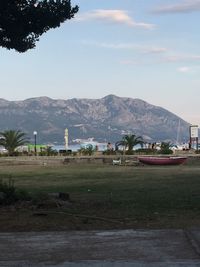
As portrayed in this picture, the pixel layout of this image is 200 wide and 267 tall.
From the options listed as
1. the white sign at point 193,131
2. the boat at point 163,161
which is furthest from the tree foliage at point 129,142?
the white sign at point 193,131

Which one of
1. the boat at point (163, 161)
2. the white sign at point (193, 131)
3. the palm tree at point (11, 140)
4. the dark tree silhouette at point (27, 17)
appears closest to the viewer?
the dark tree silhouette at point (27, 17)

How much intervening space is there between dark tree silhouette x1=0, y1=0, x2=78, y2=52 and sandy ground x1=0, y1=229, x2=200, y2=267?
5.21 metres

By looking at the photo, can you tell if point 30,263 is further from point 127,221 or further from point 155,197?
point 155,197

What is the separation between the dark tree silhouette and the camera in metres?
12.6

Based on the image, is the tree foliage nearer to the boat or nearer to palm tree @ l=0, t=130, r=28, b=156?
palm tree @ l=0, t=130, r=28, b=156

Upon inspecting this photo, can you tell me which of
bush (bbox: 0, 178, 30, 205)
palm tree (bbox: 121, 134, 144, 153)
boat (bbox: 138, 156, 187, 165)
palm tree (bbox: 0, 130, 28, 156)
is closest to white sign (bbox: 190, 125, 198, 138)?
palm tree (bbox: 121, 134, 144, 153)

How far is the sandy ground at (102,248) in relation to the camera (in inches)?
287

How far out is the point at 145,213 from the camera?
12188 millimetres

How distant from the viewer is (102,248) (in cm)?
809

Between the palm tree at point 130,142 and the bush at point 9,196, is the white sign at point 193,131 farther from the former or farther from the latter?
the bush at point 9,196

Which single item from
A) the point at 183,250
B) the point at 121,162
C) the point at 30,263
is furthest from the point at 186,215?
the point at 121,162

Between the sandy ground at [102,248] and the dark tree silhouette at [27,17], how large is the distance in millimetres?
5213

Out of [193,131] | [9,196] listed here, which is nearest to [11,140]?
[193,131]

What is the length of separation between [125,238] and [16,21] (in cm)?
601
